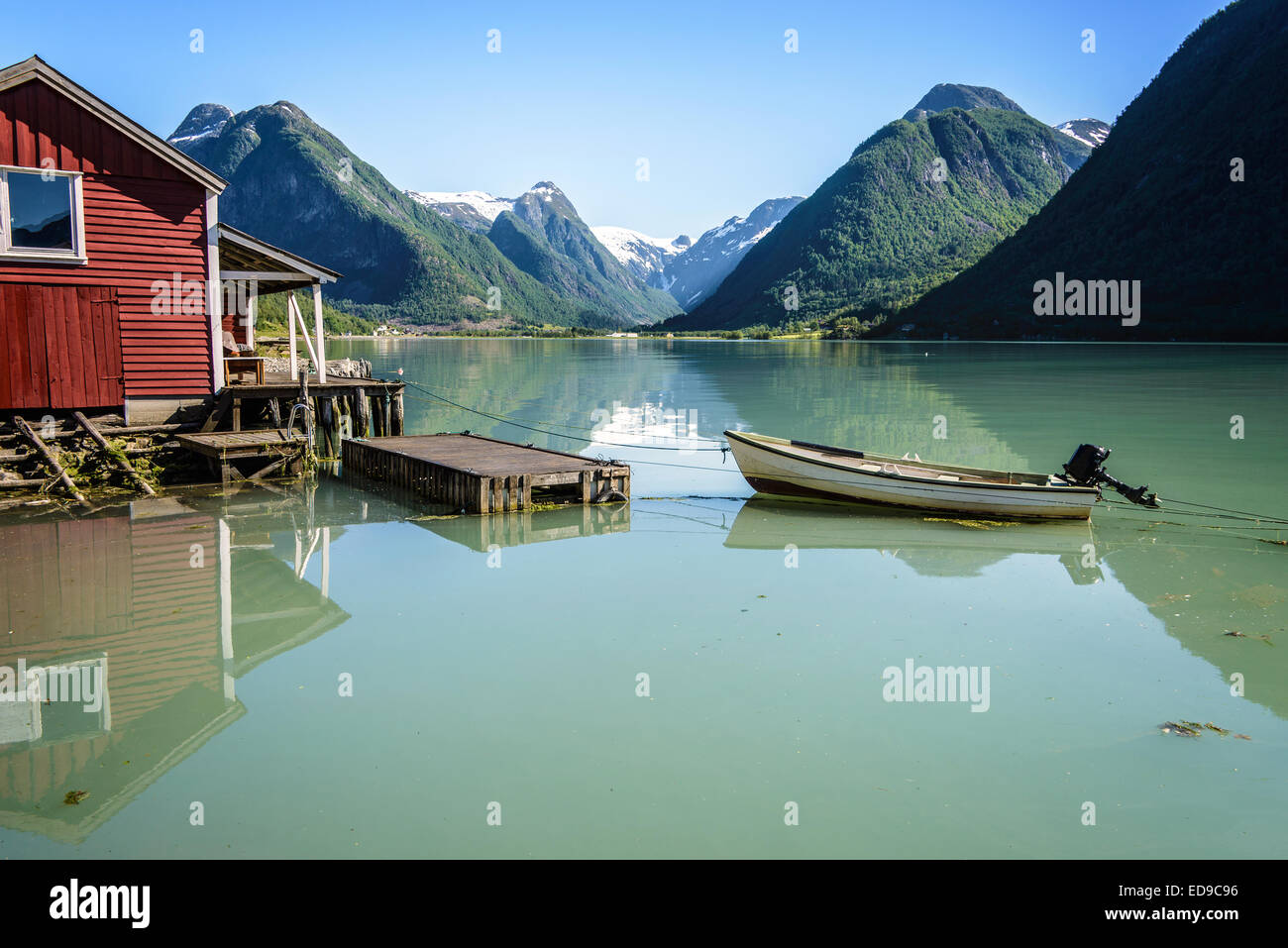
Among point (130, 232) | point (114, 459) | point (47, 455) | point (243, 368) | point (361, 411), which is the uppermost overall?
point (130, 232)

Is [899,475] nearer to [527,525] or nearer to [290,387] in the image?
[527,525]

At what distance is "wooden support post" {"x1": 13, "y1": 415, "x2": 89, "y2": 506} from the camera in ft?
56.3

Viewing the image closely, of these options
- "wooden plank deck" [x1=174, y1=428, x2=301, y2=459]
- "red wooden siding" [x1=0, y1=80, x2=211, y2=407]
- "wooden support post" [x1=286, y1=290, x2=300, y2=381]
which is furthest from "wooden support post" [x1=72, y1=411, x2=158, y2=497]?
"wooden support post" [x1=286, y1=290, x2=300, y2=381]

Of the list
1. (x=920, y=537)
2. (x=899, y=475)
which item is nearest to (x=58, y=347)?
(x=899, y=475)

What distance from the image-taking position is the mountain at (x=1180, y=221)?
→ 100938 mm

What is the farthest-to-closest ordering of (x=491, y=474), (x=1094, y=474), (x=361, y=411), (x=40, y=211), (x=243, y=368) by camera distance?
(x=361, y=411), (x=243, y=368), (x=40, y=211), (x=491, y=474), (x=1094, y=474)

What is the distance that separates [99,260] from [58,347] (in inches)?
73.6

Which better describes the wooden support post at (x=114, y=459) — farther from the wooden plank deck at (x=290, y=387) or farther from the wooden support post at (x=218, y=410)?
the wooden plank deck at (x=290, y=387)

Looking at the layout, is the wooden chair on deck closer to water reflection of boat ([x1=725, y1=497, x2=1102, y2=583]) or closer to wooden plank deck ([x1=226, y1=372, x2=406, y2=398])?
wooden plank deck ([x1=226, y1=372, x2=406, y2=398])

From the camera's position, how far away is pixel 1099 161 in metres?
141

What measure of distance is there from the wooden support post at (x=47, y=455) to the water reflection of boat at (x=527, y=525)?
6.72 meters

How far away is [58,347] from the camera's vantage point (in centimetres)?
1764

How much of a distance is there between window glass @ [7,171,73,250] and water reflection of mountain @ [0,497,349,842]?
548cm

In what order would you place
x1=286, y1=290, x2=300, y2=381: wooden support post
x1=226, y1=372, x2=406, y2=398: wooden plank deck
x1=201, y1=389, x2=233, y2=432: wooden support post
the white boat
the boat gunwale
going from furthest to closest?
x1=286, y1=290, x2=300, y2=381: wooden support post → x1=226, y1=372, x2=406, y2=398: wooden plank deck → x1=201, y1=389, x2=233, y2=432: wooden support post → the white boat → the boat gunwale
